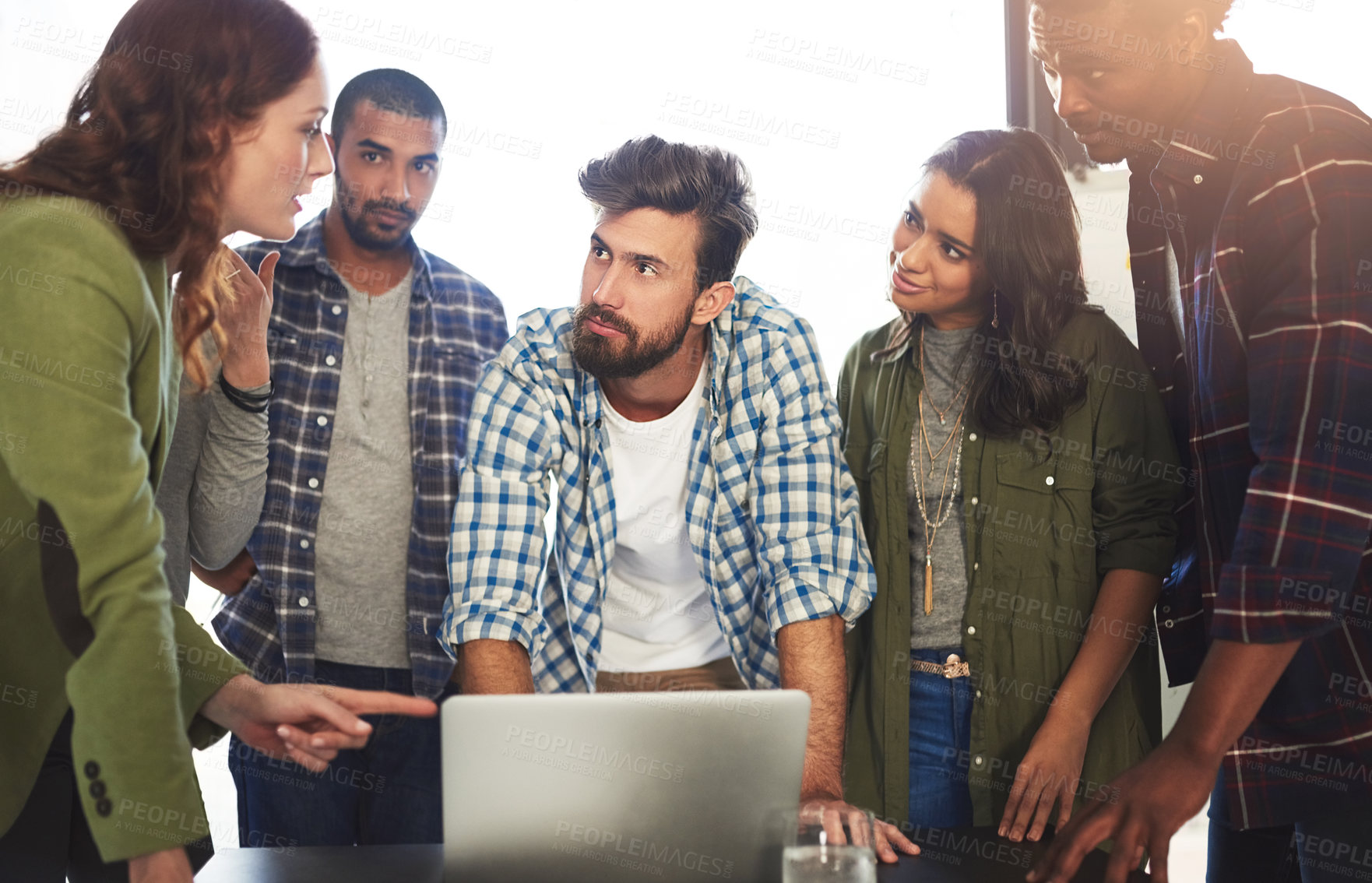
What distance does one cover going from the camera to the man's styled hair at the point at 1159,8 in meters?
1.41

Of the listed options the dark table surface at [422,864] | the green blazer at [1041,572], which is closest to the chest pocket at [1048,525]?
the green blazer at [1041,572]

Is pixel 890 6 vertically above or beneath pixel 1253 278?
above

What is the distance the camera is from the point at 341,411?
191 cm

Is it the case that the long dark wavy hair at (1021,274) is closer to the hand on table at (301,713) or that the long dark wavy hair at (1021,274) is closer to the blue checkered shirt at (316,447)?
the blue checkered shirt at (316,447)

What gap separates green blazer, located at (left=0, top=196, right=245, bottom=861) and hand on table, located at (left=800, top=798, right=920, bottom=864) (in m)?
0.58

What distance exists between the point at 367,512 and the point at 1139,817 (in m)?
1.36

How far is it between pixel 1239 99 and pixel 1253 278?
26 cm

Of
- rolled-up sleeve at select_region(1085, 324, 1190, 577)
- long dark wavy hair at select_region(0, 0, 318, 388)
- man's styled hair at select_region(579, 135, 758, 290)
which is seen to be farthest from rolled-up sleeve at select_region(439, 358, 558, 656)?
rolled-up sleeve at select_region(1085, 324, 1190, 577)

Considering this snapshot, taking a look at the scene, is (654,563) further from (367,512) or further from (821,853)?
(821,853)

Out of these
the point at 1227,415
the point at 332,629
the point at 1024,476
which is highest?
the point at 1227,415

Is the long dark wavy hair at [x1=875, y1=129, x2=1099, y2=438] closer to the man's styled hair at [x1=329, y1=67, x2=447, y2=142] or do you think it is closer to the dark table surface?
the dark table surface

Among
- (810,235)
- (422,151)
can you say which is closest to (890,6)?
(810,235)

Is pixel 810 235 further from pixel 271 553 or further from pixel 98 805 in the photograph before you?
pixel 98 805

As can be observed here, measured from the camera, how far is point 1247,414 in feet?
4.43
